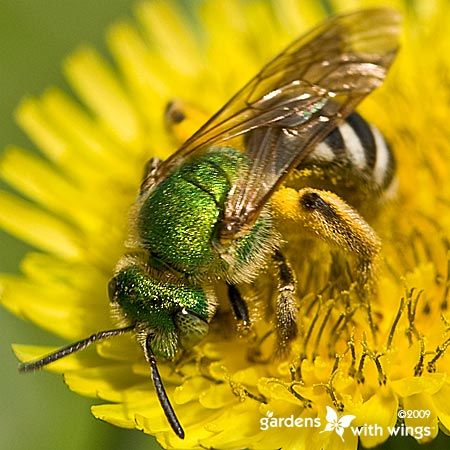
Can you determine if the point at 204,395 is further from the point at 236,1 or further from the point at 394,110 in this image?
the point at 236,1

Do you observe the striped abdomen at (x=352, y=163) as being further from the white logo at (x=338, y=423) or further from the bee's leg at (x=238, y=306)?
the white logo at (x=338, y=423)

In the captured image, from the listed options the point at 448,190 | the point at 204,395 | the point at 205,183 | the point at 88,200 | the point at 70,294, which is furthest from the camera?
the point at 88,200

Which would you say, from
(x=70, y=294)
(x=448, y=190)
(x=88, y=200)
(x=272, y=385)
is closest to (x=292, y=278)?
(x=272, y=385)

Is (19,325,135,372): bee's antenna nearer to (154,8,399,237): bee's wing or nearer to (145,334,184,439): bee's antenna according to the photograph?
(145,334,184,439): bee's antenna

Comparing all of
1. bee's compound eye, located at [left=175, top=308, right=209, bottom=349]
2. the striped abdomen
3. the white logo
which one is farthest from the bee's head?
the striped abdomen

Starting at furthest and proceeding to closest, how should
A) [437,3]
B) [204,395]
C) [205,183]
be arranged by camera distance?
[437,3], [204,395], [205,183]

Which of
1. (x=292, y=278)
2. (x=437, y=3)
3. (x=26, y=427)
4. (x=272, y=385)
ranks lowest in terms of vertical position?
(x=26, y=427)
